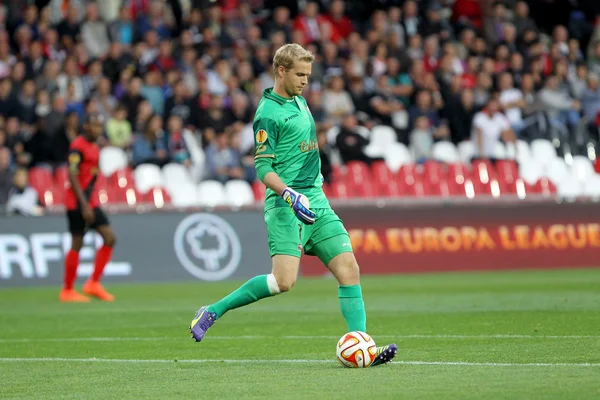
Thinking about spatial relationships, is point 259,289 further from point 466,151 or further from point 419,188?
point 466,151

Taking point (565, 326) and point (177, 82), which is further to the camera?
point (177, 82)

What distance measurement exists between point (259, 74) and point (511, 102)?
5425 mm

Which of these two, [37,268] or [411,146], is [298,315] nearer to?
[37,268]

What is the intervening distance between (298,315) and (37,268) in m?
7.34

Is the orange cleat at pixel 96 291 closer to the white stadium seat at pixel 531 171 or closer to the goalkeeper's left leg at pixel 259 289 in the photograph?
the goalkeeper's left leg at pixel 259 289

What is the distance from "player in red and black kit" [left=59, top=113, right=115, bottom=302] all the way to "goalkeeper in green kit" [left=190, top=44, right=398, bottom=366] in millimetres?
7727

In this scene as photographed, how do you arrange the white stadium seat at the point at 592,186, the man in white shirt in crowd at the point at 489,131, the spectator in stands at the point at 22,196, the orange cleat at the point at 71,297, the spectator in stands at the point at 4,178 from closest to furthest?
1. the orange cleat at the point at 71,297
2. the spectator in stands at the point at 22,196
3. the spectator in stands at the point at 4,178
4. the white stadium seat at the point at 592,186
5. the man in white shirt in crowd at the point at 489,131

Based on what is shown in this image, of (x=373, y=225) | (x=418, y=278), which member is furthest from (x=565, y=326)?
(x=373, y=225)

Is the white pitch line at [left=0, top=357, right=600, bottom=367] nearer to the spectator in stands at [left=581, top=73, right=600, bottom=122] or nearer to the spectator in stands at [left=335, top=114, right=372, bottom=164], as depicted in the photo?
the spectator in stands at [left=335, top=114, right=372, bottom=164]

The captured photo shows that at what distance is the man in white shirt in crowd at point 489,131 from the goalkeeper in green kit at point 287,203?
52.8 ft

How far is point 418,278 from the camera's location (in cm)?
1981

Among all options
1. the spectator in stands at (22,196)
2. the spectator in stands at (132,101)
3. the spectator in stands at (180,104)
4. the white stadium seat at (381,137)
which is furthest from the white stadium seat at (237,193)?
the spectator in stands at (22,196)

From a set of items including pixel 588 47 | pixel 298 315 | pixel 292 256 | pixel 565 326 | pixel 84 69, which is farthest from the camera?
pixel 588 47

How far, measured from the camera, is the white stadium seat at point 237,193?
21781 millimetres
